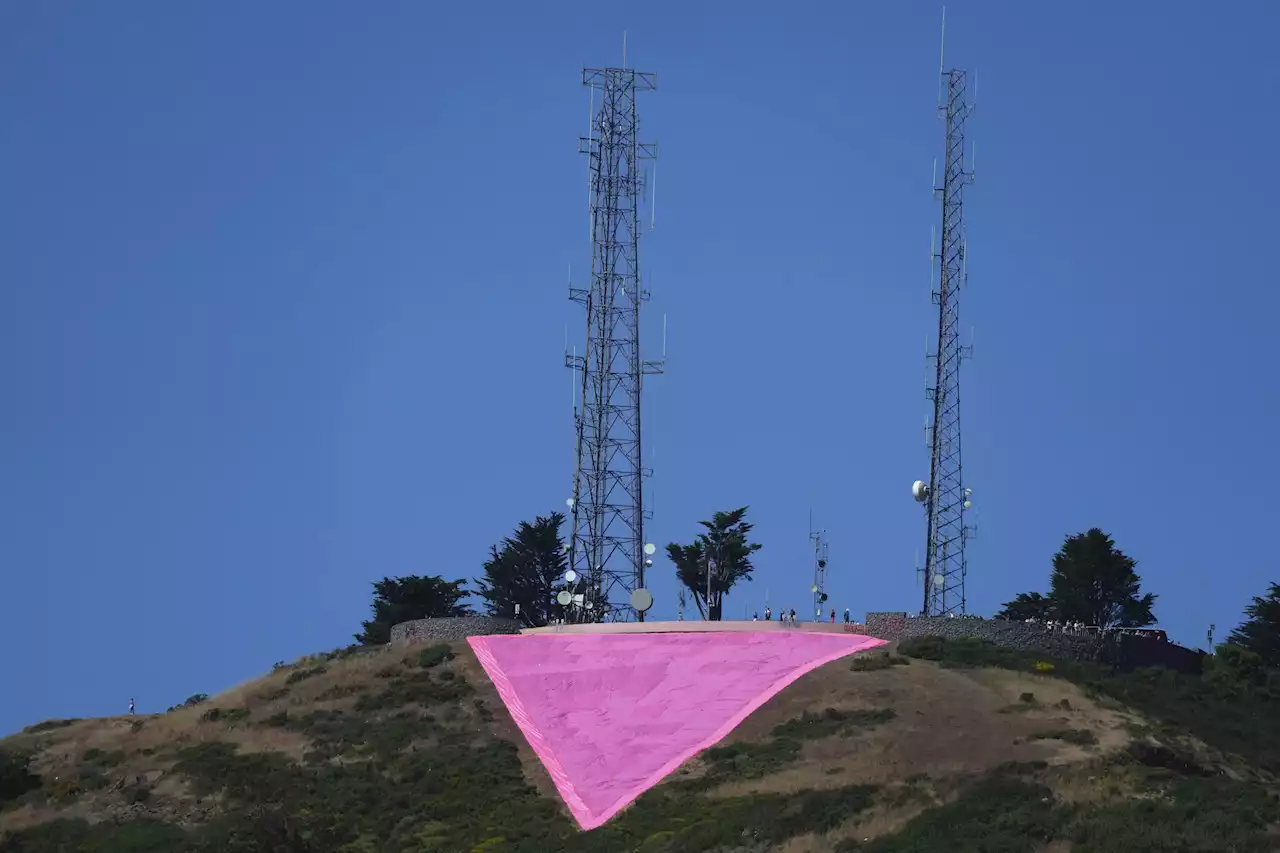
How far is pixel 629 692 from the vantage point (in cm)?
7612

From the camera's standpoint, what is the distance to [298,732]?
75188mm

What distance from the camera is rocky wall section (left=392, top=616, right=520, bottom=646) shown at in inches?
3435

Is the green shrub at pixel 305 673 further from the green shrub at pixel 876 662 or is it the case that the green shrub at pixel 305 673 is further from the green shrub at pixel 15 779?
the green shrub at pixel 876 662

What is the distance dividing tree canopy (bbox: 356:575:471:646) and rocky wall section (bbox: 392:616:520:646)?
16564 mm

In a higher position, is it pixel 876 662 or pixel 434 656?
pixel 434 656

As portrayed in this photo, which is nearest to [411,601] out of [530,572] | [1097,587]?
[530,572]

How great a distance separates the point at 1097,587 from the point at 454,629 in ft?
113

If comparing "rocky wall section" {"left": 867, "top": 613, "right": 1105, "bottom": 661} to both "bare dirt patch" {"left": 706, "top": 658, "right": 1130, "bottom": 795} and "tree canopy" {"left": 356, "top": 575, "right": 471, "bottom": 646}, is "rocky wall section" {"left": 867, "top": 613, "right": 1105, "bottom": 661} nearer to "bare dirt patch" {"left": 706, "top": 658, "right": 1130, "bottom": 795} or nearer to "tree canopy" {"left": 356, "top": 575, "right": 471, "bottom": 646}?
"bare dirt patch" {"left": 706, "top": 658, "right": 1130, "bottom": 795}

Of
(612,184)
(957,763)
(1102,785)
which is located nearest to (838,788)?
(957,763)

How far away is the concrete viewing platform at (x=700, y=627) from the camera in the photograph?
8344 cm

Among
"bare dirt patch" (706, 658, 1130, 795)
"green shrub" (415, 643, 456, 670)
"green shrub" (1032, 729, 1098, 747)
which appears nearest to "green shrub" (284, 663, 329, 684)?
"green shrub" (415, 643, 456, 670)

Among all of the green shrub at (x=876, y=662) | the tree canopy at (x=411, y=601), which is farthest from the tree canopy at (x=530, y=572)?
the green shrub at (x=876, y=662)

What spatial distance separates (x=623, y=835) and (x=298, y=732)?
18344mm

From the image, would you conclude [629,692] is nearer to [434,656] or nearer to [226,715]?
[434,656]
